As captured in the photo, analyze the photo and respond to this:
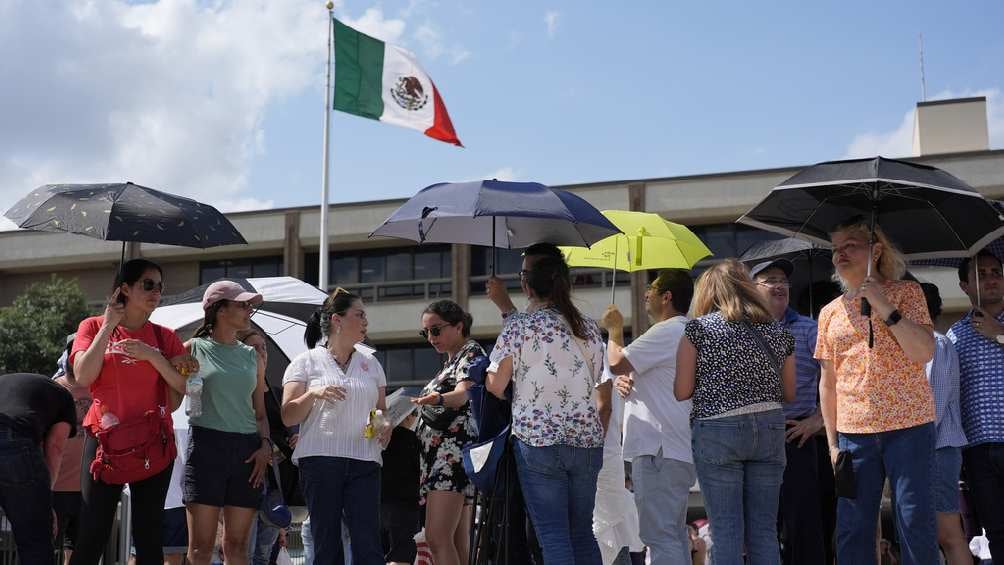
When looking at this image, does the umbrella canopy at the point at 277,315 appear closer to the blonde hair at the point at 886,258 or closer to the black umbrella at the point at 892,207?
the black umbrella at the point at 892,207

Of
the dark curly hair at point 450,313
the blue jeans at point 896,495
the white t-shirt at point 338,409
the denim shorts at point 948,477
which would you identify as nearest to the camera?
the blue jeans at point 896,495

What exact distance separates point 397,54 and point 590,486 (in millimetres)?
16106

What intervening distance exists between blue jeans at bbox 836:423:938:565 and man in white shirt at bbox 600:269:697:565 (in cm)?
115

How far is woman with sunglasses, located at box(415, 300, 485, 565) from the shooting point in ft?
24.7

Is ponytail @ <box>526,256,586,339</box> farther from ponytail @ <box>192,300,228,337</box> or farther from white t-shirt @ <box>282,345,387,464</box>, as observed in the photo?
ponytail @ <box>192,300,228,337</box>

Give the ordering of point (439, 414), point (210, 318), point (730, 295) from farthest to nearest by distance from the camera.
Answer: point (439, 414) < point (210, 318) < point (730, 295)

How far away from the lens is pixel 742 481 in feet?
19.6

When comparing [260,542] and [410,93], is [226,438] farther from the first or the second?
[410,93]

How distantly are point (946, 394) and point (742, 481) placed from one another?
197cm

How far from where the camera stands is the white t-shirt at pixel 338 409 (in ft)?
22.8

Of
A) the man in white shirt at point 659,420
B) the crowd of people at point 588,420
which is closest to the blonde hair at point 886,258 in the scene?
the crowd of people at point 588,420

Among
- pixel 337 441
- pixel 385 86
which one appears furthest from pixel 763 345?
pixel 385 86

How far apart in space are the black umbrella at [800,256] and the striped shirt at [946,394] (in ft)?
4.85

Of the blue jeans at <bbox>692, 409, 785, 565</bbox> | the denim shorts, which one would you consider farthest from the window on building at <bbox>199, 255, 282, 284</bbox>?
the blue jeans at <bbox>692, 409, 785, 565</bbox>
